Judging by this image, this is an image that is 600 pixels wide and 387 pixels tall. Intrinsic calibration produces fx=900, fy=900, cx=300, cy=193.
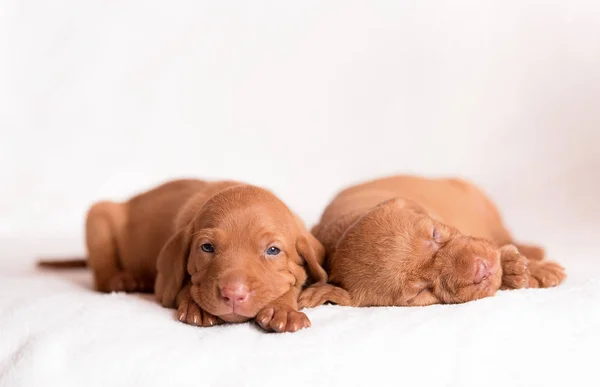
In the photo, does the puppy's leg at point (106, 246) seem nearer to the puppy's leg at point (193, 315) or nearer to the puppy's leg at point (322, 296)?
the puppy's leg at point (193, 315)

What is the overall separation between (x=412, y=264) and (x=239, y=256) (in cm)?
96

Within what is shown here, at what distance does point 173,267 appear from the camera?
201 inches

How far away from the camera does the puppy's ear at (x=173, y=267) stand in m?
5.05

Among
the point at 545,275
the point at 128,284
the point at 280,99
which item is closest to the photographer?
the point at 545,275

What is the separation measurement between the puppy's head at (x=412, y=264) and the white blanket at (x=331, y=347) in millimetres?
174

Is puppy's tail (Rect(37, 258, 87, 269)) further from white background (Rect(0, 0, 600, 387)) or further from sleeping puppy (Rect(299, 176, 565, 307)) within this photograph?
sleeping puppy (Rect(299, 176, 565, 307))

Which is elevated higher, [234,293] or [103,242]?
[234,293]

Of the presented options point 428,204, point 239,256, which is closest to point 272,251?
point 239,256

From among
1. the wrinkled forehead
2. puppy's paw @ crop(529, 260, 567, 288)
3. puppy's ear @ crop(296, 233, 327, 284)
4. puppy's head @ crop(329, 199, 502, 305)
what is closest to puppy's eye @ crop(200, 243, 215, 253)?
the wrinkled forehead

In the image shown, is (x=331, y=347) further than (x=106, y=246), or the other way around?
(x=106, y=246)


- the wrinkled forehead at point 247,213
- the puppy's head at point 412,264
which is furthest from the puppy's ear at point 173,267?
A: the puppy's head at point 412,264

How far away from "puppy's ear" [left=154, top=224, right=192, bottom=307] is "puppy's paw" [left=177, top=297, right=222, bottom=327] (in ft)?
1.02

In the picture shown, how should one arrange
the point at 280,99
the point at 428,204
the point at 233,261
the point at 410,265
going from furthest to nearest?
1. the point at 280,99
2. the point at 428,204
3. the point at 410,265
4. the point at 233,261

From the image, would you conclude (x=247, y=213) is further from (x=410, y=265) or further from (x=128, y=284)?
(x=128, y=284)
